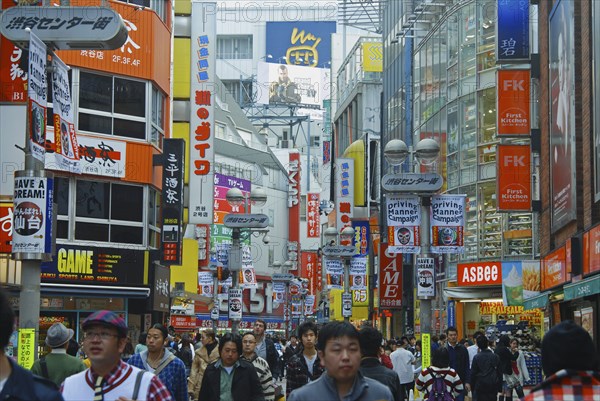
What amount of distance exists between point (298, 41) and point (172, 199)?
99.4 meters

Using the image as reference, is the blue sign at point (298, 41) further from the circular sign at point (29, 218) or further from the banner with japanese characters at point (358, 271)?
the circular sign at point (29, 218)

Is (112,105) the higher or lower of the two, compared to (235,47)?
lower

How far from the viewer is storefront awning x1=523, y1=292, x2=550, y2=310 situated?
28734 mm

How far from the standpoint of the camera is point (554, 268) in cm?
2919

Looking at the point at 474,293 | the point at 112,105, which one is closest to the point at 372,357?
the point at 112,105

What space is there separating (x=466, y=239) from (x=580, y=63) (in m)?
17.9

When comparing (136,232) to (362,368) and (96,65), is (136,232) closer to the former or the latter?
(96,65)

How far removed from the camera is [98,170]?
32531mm

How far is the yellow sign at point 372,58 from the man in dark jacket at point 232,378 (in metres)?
73.8

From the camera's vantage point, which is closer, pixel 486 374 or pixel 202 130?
pixel 486 374

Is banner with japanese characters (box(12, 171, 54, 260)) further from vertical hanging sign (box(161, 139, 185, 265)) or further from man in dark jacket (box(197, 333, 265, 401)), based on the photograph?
vertical hanging sign (box(161, 139, 185, 265))

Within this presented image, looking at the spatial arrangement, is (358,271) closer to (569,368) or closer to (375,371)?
(375,371)

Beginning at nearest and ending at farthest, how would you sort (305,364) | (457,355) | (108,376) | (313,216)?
(108,376), (305,364), (457,355), (313,216)

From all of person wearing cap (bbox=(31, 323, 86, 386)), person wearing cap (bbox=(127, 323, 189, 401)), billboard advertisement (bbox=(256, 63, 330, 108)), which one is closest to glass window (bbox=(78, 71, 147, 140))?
person wearing cap (bbox=(31, 323, 86, 386))
